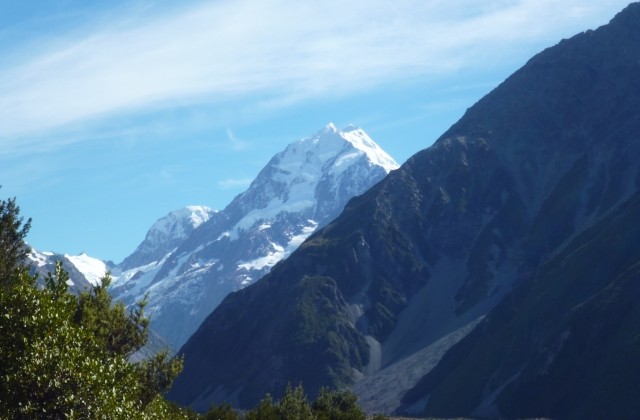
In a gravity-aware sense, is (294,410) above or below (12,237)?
below

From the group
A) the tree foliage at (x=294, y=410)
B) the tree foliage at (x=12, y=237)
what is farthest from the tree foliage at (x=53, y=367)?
the tree foliage at (x=294, y=410)

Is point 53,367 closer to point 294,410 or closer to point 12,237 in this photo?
point 12,237

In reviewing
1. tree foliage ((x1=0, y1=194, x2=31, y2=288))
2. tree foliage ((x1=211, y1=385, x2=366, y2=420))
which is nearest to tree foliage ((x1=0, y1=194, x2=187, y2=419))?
tree foliage ((x1=0, y1=194, x2=31, y2=288))

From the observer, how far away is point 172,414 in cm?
5441

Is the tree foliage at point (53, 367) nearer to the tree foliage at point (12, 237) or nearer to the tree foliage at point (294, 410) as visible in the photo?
the tree foliage at point (12, 237)

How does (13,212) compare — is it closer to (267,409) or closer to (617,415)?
(267,409)

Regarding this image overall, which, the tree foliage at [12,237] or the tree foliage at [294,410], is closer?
the tree foliage at [12,237]

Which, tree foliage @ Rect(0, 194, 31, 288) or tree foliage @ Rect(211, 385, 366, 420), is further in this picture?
tree foliage @ Rect(211, 385, 366, 420)

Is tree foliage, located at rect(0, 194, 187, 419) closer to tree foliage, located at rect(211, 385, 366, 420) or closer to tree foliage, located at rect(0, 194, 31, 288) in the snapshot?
tree foliage, located at rect(0, 194, 31, 288)

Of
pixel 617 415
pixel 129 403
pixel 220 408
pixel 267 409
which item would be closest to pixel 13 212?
pixel 129 403

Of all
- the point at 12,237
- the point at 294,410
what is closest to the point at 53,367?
the point at 12,237

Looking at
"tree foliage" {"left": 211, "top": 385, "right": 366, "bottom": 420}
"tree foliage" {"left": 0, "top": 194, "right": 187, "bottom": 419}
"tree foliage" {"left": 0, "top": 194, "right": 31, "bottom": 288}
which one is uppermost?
"tree foliage" {"left": 0, "top": 194, "right": 31, "bottom": 288}

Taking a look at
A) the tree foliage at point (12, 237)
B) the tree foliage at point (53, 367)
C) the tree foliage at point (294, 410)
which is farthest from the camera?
the tree foliage at point (294, 410)

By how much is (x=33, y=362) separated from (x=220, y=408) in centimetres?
4312
